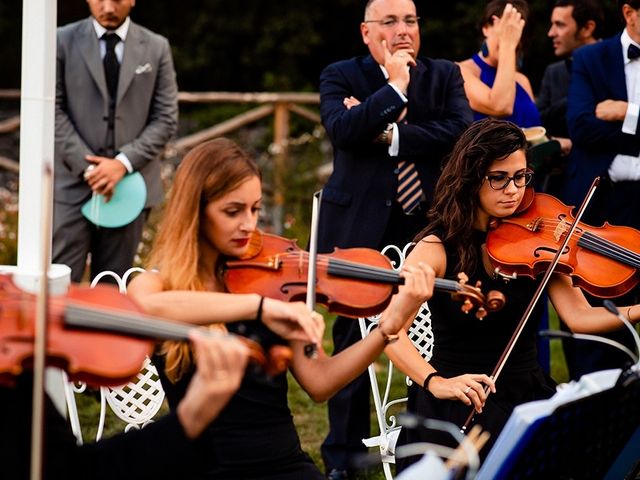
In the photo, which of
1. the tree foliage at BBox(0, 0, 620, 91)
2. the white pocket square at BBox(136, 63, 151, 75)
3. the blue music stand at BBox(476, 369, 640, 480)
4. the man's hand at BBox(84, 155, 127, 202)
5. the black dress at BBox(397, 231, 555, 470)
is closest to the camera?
the blue music stand at BBox(476, 369, 640, 480)

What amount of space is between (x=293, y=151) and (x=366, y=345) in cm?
694

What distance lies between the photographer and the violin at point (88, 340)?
218cm

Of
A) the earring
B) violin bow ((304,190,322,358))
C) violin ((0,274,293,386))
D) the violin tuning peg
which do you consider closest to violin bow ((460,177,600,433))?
the violin tuning peg

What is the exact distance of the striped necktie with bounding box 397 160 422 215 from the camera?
4.57 metres

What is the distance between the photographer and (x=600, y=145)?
501 centimetres

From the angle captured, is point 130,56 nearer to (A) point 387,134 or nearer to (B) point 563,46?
(A) point 387,134

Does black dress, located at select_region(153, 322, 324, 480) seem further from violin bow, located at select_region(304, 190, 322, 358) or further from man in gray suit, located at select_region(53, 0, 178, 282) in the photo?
man in gray suit, located at select_region(53, 0, 178, 282)

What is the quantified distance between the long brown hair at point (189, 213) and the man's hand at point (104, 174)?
2451 mm

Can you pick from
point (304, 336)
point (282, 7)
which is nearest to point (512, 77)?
point (304, 336)

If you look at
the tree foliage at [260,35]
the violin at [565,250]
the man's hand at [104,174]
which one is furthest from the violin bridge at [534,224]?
the tree foliage at [260,35]

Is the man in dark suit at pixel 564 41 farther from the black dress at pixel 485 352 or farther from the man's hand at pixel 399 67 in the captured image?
the black dress at pixel 485 352

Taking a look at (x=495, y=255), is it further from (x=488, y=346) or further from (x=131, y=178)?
(x=131, y=178)

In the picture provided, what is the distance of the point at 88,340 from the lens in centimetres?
222

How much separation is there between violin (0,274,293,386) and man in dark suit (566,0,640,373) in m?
3.12
